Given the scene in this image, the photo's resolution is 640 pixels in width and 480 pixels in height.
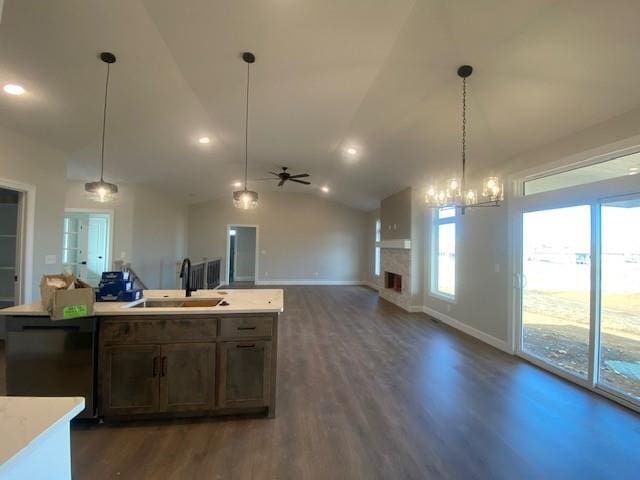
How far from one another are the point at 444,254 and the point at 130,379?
5.32m

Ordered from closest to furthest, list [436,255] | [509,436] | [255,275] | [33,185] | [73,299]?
[73,299]
[509,436]
[33,185]
[436,255]
[255,275]

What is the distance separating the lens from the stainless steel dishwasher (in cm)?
216

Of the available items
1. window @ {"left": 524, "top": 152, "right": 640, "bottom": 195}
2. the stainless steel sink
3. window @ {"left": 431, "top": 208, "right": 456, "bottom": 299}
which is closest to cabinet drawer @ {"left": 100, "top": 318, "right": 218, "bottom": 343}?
the stainless steel sink

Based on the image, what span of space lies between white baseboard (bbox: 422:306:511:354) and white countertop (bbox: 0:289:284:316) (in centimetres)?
321

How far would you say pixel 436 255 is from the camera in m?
6.12

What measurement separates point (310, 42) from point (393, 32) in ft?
2.43

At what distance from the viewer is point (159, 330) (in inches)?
90.3

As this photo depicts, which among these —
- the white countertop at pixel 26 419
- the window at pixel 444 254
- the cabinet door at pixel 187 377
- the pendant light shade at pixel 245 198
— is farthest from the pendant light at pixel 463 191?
the white countertop at pixel 26 419

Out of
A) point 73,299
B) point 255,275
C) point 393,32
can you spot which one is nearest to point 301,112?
point 393,32

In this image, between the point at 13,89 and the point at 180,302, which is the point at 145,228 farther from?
the point at 180,302

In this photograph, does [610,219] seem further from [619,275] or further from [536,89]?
[536,89]

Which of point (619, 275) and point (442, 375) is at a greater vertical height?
point (619, 275)

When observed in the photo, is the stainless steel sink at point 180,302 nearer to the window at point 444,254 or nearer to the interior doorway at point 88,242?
the window at point 444,254

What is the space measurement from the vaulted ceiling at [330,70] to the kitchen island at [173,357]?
7.72 feet
